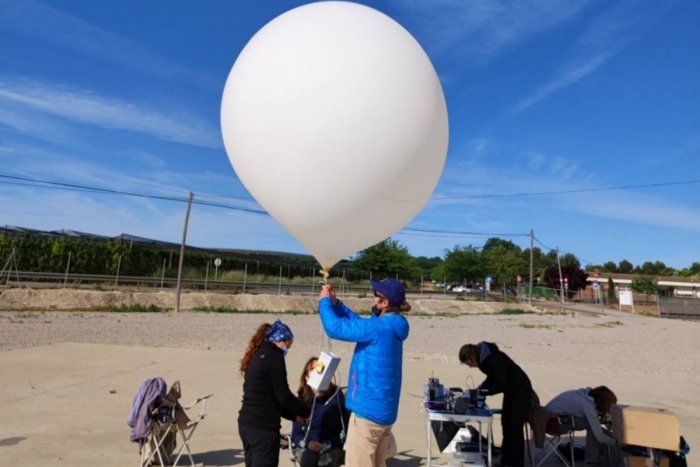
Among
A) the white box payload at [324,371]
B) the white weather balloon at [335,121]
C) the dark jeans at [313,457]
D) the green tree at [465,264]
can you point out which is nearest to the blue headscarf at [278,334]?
the white box payload at [324,371]

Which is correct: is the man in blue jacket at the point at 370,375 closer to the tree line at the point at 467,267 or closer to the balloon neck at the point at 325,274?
the balloon neck at the point at 325,274

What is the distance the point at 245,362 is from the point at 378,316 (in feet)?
3.29

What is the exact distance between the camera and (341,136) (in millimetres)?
3090

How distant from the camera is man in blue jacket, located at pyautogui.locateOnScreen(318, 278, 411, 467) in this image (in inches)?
115

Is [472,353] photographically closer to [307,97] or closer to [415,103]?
[415,103]

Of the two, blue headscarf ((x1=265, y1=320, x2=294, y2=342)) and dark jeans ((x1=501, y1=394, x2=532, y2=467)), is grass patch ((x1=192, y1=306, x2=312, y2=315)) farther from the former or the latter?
blue headscarf ((x1=265, y1=320, x2=294, y2=342))

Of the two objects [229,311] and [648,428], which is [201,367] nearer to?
[648,428]

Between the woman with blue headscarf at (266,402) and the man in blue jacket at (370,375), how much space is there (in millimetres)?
413

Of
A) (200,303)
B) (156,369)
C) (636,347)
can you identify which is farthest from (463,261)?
(156,369)

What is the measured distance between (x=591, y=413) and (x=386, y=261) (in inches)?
1693

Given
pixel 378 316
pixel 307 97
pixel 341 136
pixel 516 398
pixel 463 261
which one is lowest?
pixel 516 398

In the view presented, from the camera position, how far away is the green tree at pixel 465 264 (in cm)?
5591

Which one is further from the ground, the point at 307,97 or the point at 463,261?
the point at 463,261

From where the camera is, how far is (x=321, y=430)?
152 inches
